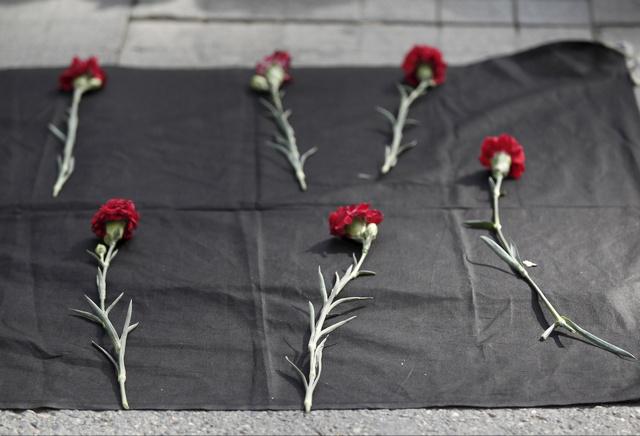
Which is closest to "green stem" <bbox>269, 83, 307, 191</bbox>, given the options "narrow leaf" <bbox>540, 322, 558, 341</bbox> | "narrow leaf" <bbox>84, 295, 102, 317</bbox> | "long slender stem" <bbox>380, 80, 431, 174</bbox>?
"long slender stem" <bbox>380, 80, 431, 174</bbox>

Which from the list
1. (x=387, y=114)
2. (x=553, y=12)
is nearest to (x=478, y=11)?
(x=553, y=12)

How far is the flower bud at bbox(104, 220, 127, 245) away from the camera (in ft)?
8.57

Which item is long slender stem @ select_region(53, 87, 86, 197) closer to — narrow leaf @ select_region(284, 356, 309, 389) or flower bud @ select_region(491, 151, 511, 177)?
narrow leaf @ select_region(284, 356, 309, 389)

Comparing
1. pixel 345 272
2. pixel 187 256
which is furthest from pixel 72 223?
pixel 345 272

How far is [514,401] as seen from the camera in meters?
2.19

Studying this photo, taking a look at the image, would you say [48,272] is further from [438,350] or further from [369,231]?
[438,350]

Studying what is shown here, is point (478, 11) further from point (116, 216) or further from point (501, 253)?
point (116, 216)

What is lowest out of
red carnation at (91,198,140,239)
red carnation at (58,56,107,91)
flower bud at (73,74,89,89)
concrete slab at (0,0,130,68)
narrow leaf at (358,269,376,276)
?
narrow leaf at (358,269,376,276)

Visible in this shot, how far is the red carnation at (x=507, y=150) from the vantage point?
2.84 metres

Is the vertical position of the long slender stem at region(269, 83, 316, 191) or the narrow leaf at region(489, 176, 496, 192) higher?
the long slender stem at region(269, 83, 316, 191)

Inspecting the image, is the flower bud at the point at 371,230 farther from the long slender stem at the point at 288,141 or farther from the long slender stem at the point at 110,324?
the long slender stem at the point at 110,324

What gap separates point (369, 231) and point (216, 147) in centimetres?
73

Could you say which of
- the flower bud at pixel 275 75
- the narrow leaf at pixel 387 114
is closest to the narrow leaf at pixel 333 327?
the narrow leaf at pixel 387 114

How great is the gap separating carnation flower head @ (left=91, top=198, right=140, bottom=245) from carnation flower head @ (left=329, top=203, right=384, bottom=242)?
Answer: 22.4 inches
